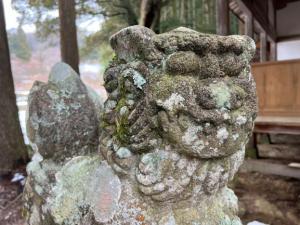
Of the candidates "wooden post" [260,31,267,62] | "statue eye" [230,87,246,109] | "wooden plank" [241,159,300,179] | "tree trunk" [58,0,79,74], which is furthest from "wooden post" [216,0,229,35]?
"statue eye" [230,87,246,109]

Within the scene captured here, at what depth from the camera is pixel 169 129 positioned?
3.66 feet

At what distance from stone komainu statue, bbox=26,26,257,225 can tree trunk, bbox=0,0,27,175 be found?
11.9 feet

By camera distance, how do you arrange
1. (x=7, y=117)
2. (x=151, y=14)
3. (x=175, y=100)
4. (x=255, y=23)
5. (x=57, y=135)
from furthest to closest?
(x=151, y=14), (x=255, y=23), (x=7, y=117), (x=57, y=135), (x=175, y=100)

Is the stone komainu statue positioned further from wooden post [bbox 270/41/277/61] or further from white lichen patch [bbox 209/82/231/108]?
wooden post [bbox 270/41/277/61]

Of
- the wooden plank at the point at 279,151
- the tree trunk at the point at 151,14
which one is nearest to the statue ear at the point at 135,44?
the wooden plank at the point at 279,151

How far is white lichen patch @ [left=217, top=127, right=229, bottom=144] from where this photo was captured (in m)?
1.13

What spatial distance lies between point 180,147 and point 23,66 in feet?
54.4

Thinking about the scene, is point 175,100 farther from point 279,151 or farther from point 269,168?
point 279,151

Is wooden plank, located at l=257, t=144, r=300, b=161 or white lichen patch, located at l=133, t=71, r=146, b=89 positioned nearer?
white lichen patch, located at l=133, t=71, r=146, b=89

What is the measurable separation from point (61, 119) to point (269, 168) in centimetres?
403

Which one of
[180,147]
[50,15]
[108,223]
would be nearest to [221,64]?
[180,147]

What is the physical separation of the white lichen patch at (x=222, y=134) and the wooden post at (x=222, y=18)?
171 inches

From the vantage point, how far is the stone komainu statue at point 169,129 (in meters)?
1.12

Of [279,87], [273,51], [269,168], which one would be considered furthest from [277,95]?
[273,51]
